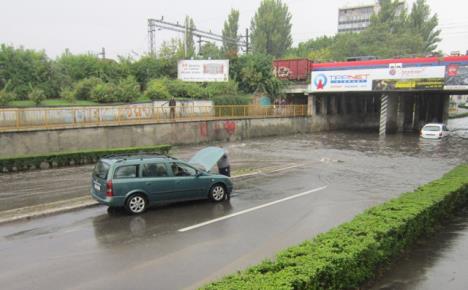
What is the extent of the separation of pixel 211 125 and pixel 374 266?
26690mm

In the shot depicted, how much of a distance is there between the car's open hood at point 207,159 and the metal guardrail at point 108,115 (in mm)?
12736

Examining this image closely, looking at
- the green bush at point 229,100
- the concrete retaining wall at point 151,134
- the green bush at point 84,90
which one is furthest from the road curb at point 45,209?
the green bush at point 229,100

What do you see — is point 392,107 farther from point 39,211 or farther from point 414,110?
point 39,211

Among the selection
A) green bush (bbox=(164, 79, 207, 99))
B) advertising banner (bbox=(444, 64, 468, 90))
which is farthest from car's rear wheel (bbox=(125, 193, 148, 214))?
advertising banner (bbox=(444, 64, 468, 90))

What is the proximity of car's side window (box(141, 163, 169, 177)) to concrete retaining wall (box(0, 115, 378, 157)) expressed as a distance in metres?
13.6

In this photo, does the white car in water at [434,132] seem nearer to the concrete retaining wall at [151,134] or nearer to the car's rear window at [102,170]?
the concrete retaining wall at [151,134]

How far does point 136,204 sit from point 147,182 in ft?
2.19

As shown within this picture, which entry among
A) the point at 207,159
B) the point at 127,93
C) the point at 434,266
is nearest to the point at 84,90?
the point at 127,93

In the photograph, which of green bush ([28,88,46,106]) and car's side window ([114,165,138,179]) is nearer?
car's side window ([114,165,138,179])

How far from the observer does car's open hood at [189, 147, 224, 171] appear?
1311 cm

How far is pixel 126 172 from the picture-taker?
34.8ft

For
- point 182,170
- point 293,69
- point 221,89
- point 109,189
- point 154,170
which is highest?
point 293,69

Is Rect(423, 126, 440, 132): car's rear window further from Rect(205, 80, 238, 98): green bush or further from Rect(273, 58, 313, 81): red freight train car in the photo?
Rect(205, 80, 238, 98): green bush

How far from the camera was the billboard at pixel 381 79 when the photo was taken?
1361 inches
